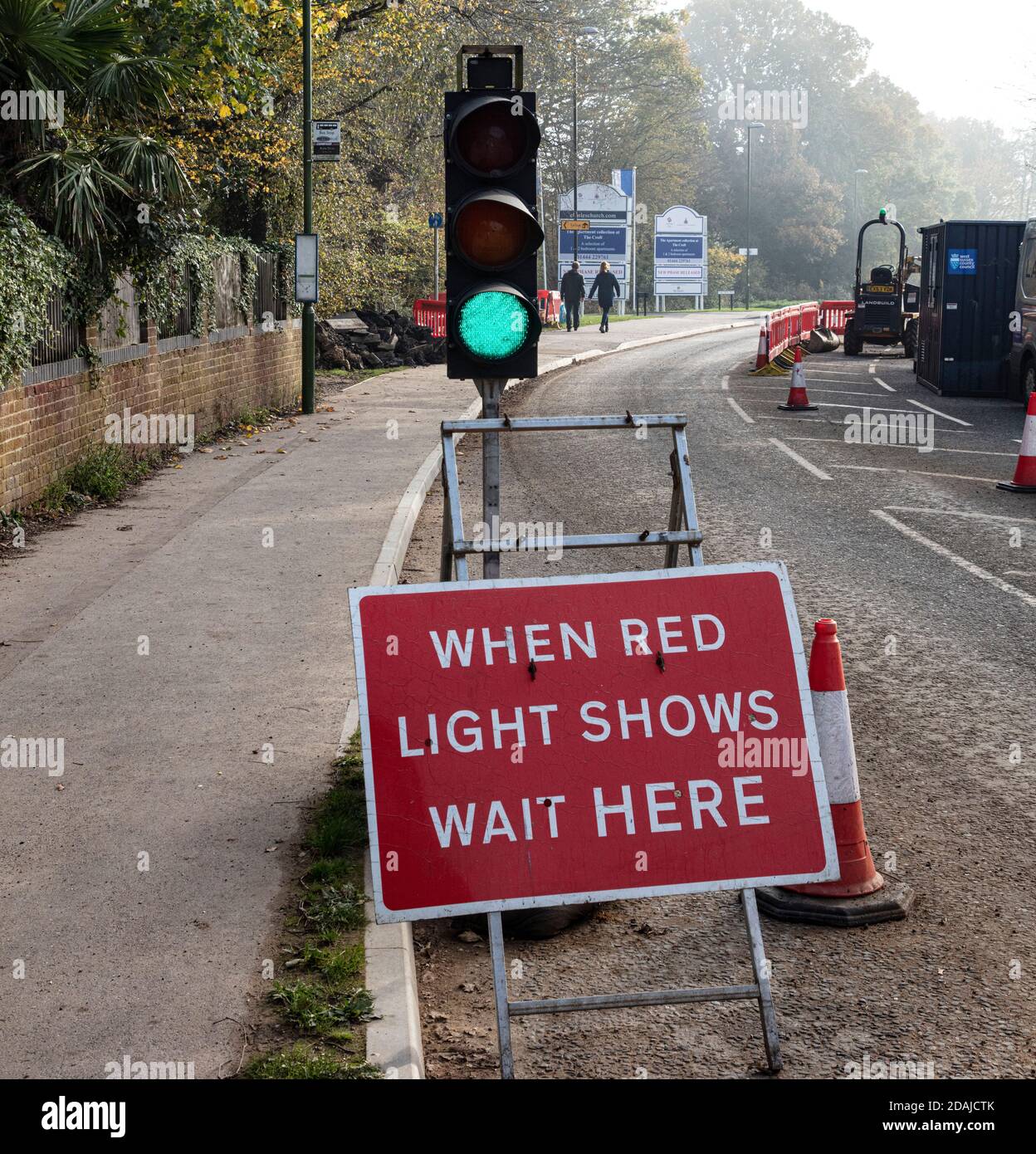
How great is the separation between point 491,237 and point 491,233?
1 centimetres

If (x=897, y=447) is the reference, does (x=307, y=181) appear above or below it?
above

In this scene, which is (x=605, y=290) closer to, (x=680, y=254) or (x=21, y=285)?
(x=680, y=254)

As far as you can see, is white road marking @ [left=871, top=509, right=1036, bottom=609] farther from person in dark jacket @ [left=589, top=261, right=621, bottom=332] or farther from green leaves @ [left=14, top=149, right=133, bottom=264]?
person in dark jacket @ [left=589, top=261, right=621, bottom=332]

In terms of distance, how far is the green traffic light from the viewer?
192 inches

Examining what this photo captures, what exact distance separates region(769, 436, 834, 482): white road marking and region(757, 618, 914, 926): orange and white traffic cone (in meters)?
9.54

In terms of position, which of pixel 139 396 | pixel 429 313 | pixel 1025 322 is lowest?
pixel 139 396

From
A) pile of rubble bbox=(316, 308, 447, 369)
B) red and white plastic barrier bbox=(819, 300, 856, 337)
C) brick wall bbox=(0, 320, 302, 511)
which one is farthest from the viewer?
red and white plastic barrier bbox=(819, 300, 856, 337)

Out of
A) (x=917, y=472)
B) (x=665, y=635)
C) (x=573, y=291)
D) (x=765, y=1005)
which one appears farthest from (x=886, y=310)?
(x=765, y=1005)

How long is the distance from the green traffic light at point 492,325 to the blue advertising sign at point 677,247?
59916 mm

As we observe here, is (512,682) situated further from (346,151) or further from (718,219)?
(718,219)

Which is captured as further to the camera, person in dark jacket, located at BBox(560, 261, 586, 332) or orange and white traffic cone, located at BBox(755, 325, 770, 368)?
person in dark jacket, located at BBox(560, 261, 586, 332)

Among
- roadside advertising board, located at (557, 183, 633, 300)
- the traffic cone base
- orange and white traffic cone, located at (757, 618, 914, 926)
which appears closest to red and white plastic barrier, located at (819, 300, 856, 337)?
roadside advertising board, located at (557, 183, 633, 300)

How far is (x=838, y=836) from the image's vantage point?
479 centimetres

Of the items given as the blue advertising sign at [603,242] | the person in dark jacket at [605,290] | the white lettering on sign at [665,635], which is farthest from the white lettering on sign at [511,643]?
the blue advertising sign at [603,242]
